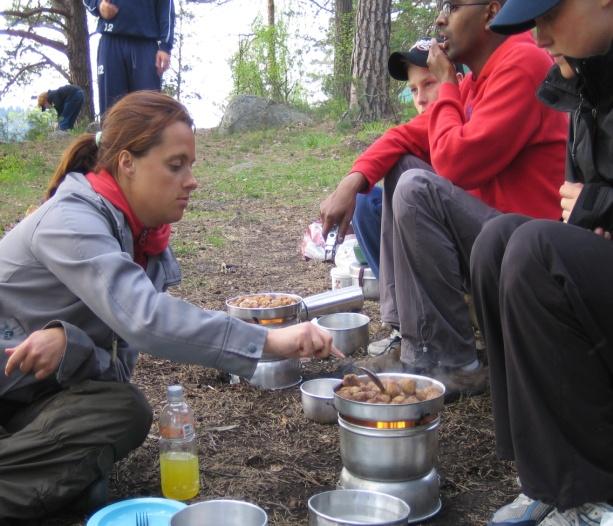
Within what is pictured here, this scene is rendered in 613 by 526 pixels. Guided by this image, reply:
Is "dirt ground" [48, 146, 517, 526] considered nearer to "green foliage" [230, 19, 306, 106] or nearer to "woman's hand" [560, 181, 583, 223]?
"woman's hand" [560, 181, 583, 223]

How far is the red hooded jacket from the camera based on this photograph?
111 inches

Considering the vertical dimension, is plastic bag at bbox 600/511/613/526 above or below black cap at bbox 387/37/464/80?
below

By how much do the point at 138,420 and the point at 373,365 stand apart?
126 centimetres

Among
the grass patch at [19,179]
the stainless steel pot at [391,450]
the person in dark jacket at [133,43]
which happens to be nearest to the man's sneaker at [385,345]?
the stainless steel pot at [391,450]

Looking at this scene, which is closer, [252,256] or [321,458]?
[321,458]

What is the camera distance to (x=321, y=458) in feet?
8.95

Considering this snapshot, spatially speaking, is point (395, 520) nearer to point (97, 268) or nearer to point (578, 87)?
point (97, 268)

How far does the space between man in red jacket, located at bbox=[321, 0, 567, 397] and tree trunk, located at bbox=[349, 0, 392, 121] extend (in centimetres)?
907

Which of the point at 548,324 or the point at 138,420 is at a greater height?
the point at 548,324

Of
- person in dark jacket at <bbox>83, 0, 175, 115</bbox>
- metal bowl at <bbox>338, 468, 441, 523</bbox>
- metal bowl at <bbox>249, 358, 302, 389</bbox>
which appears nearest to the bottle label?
metal bowl at <bbox>338, 468, 441, 523</bbox>

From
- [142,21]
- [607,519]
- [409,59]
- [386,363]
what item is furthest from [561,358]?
[142,21]

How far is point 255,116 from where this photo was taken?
13750 mm

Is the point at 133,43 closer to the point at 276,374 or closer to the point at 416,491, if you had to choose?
the point at 276,374

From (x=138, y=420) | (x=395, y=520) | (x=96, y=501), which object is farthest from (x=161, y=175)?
(x=395, y=520)
